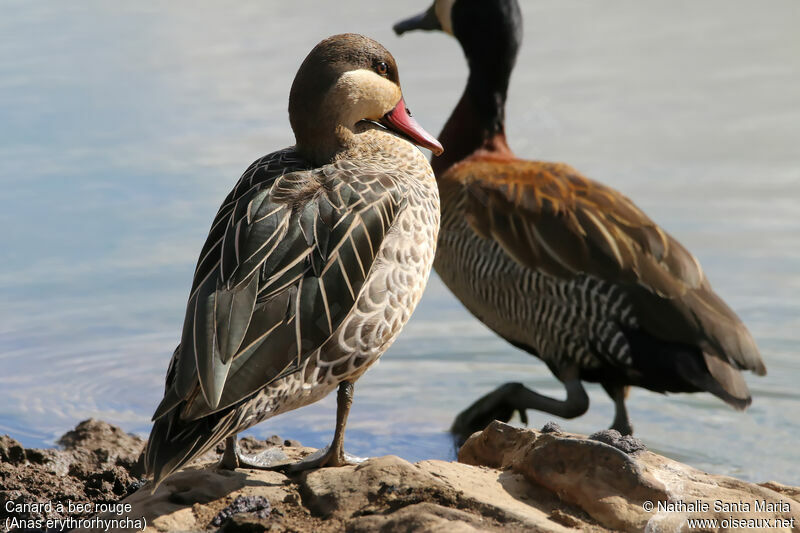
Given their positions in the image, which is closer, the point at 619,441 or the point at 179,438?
the point at 179,438

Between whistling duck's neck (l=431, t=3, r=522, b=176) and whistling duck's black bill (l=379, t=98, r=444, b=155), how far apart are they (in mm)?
2923

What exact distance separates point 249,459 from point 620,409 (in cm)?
326

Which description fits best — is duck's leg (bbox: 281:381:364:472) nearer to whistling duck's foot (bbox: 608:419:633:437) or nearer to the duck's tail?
the duck's tail

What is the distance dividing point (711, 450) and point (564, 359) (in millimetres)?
1066

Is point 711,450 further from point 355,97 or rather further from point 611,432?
point 355,97

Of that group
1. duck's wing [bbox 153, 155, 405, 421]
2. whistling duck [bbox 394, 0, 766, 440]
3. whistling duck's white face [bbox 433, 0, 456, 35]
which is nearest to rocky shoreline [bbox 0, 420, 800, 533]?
duck's wing [bbox 153, 155, 405, 421]

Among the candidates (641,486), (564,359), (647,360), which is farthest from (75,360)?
(641,486)

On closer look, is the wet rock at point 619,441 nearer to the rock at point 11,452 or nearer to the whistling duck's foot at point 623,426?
the rock at point 11,452

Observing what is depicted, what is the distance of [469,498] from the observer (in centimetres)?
331

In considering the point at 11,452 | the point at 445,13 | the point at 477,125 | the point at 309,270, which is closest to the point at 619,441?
the point at 309,270

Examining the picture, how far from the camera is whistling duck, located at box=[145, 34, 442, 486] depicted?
3.26m

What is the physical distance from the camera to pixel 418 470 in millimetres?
3475

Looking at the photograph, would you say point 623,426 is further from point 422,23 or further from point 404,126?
point 422,23

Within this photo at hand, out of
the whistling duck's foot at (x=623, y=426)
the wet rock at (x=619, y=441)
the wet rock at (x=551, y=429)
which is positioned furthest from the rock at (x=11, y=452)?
the whistling duck's foot at (x=623, y=426)
